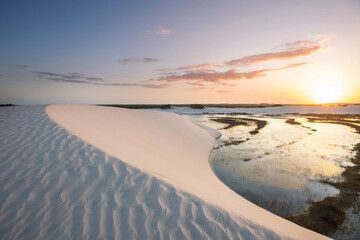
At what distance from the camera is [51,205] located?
2510 millimetres

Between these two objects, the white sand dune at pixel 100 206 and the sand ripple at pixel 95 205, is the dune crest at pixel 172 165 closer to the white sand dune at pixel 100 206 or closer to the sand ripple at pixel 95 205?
the white sand dune at pixel 100 206

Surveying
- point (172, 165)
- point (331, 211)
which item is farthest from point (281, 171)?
point (172, 165)

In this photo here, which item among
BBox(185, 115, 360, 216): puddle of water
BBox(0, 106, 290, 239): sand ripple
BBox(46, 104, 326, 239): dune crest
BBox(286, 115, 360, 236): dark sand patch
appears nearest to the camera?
BBox(0, 106, 290, 239): sand ripple

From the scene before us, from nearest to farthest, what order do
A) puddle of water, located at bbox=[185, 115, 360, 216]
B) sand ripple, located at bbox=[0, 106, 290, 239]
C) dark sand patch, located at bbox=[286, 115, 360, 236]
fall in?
sand ripple, located at bbox=[0, 106, 290, 239]
dark sand patch, located at bbox=[286, 115, 360, 236]
puddle of water, located at bbox=[185, 115, 360, 216]

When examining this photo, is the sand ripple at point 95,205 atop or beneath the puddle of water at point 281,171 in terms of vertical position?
atop

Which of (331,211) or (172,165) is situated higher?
(172,165)

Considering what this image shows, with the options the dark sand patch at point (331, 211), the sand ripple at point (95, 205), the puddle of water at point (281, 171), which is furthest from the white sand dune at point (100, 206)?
the puddle of water at point (281, 171)

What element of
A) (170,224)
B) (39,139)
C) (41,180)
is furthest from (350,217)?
(39,139)

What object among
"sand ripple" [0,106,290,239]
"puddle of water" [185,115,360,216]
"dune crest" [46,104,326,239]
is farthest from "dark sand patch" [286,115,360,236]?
"sand ripple" [0,106,290,239]

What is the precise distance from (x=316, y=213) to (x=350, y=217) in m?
0.68

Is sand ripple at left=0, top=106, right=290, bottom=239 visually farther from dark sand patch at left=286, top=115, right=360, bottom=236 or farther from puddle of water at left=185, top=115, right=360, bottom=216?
puddle of water at left=185, top=115, right=360, bottom=216

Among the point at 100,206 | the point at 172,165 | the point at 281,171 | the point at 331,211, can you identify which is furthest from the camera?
the point at 281,171

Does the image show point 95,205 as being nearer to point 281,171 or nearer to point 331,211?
point 331,211

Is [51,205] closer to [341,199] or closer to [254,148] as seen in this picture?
[341,199]
